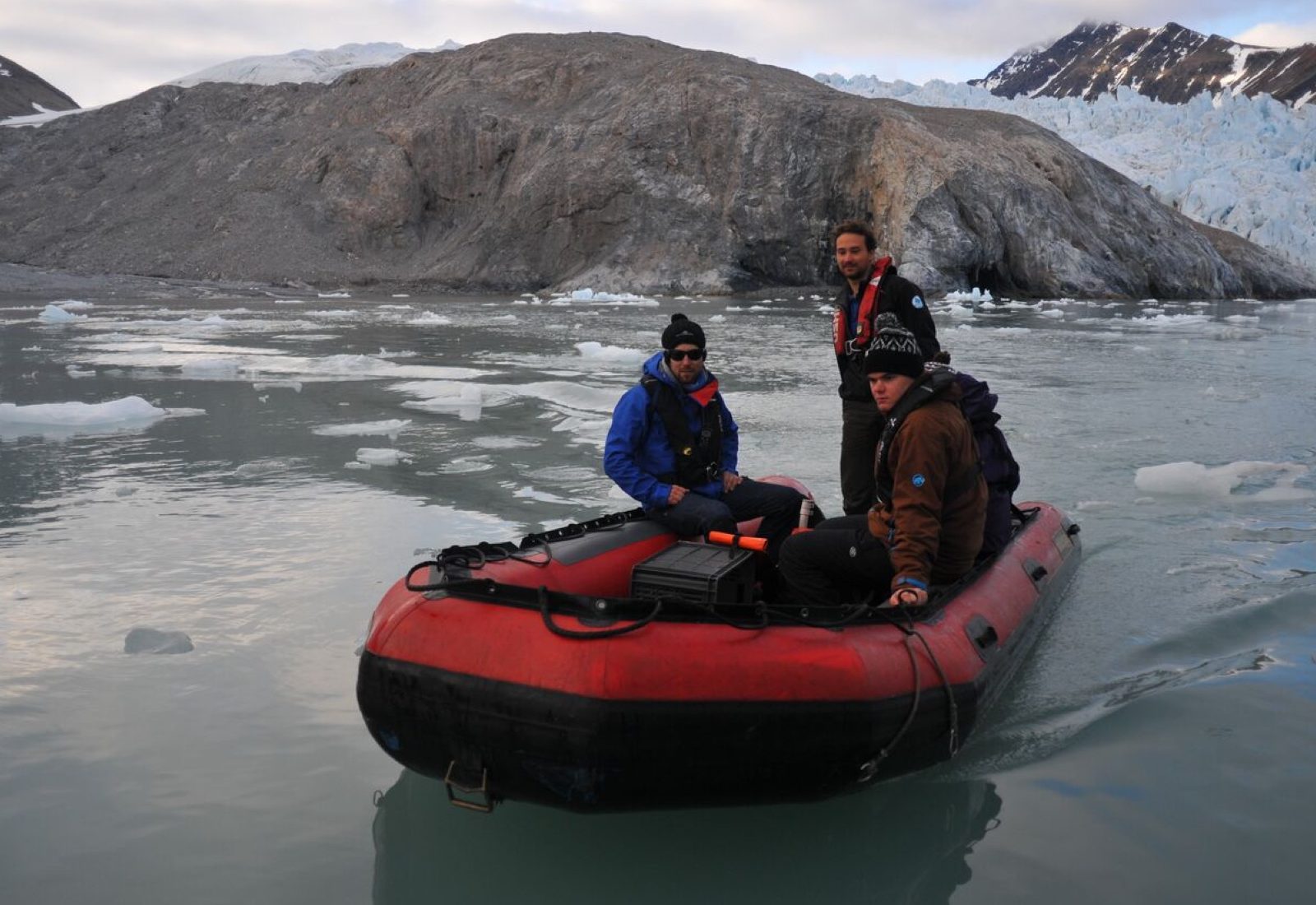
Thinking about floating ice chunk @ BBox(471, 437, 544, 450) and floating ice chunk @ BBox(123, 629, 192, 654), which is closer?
floating ice chunk @ BBox(123, 629, 192, 654)

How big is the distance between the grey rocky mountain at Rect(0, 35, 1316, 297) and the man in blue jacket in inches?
1122

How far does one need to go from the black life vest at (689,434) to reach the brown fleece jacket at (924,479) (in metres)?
1.04

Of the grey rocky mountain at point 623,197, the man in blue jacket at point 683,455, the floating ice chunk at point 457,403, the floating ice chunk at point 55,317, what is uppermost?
the grey rocky mountain at point 623,197

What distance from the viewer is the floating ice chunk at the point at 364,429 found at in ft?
26.1

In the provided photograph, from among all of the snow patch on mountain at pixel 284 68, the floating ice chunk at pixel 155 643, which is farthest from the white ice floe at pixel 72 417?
the snow patch on mountain at pixel 284 68

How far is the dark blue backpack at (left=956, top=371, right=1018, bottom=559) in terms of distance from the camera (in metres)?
3.65

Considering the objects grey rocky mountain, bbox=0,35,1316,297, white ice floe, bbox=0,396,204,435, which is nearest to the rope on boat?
white ice floe, bbox=0,396,204,435

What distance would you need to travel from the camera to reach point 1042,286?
33.6m

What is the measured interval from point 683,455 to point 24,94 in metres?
69.7

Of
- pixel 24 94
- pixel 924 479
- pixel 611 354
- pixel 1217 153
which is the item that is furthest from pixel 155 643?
pixel 24 94

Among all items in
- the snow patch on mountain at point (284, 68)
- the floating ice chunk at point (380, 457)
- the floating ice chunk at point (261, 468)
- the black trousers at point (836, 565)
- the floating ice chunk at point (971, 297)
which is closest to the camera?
the black trousers at point (836, 565)

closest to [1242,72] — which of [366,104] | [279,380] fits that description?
[366,104]

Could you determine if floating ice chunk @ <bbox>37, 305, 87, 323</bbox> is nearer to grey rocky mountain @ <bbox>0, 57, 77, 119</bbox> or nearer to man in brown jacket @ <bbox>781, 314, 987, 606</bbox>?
man in brown jacket @ <bbox>781, 314, 987, 606</bbox>

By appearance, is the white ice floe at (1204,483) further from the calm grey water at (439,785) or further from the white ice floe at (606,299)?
the white ice floe at (606,299)
